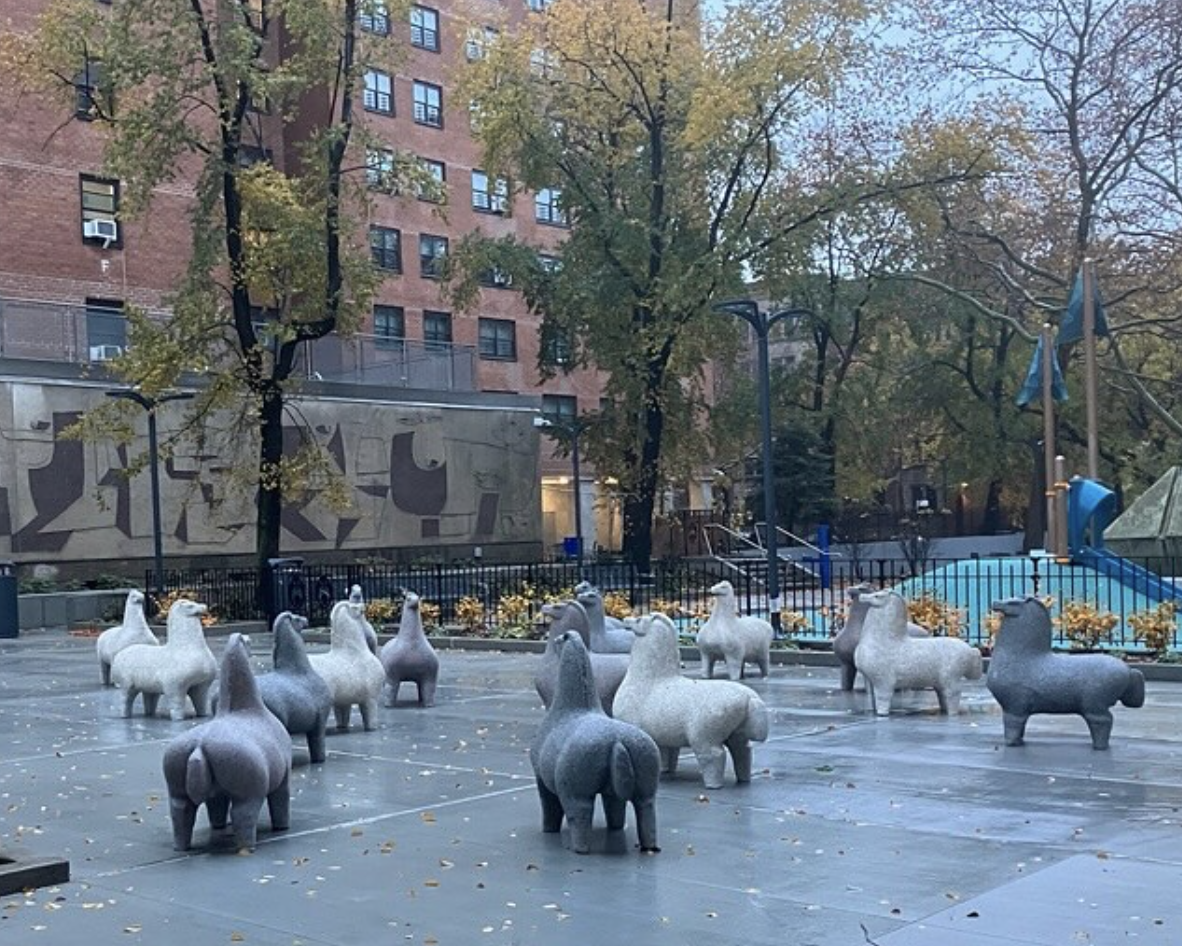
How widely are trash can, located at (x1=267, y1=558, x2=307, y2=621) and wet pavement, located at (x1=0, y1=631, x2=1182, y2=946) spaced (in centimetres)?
1556

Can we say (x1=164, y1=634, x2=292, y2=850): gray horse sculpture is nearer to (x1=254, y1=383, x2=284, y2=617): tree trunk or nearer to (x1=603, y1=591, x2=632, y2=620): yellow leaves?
(x1=603, y1=591, x2=632, y2=620): yellow leaves

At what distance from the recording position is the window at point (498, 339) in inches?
2277

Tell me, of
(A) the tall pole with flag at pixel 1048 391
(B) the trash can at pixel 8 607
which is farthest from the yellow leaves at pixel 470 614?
(B) the trash can at pixel 8 607

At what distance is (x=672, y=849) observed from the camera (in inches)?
321

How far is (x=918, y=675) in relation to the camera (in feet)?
43.6

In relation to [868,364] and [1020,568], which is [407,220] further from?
[1020,568]

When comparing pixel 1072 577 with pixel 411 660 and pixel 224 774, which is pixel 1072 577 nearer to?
pixel 411 660

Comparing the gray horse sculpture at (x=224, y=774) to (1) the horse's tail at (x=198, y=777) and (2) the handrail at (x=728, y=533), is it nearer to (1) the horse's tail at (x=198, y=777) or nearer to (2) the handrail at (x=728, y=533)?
(1) the horse's tail at (x=198, y=777)

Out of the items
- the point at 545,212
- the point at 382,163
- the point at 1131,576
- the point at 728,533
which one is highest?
the point at 545,212

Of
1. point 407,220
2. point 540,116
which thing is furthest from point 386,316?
point 540,116

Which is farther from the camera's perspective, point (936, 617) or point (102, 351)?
point (102, 351)

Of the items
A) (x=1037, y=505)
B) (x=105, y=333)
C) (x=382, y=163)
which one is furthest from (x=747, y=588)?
(x=1037, y=505)

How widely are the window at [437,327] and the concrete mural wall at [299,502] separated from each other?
9304mm

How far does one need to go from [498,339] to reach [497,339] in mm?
72
